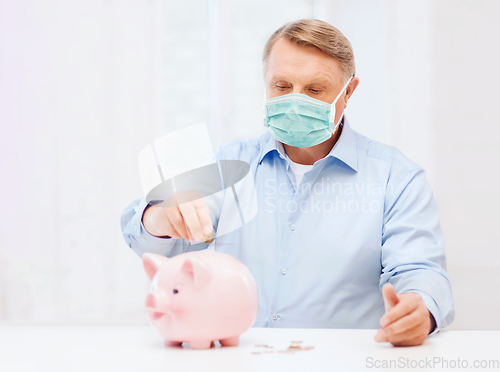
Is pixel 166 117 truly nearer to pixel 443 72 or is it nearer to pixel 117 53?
pixel 117 53

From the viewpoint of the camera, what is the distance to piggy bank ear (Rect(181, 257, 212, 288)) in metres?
0.61

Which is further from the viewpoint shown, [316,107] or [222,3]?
[222,3]

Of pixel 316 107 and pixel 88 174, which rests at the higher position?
pixel 316 107

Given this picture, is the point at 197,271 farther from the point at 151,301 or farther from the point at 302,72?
the point at 302,72

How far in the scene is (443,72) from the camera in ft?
5.79

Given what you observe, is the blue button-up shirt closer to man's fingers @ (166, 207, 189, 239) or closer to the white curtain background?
man's fingers @ (166, 207, 189, 239)

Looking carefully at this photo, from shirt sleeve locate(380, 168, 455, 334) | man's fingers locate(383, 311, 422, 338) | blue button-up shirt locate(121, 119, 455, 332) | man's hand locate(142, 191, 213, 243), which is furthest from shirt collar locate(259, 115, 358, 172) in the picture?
man's fingers locate(383, 311, 422, 338)

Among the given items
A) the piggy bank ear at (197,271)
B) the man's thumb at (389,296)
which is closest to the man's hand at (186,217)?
the piggy bank ear at (197,271)

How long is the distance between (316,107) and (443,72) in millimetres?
880

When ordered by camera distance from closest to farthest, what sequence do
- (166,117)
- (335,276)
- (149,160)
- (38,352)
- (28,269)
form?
(38,352), (149,160), (335,276), (28,269), (166,117)

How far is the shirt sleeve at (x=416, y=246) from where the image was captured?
2.69 feet

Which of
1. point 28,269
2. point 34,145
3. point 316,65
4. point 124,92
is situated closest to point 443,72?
point 316,65

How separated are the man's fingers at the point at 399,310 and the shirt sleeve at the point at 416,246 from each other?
7 centimetres

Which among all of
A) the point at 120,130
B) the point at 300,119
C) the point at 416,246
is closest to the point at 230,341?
the point at 416,246
